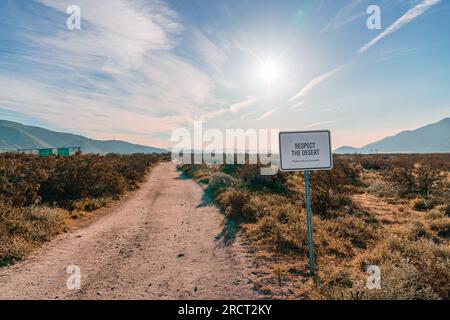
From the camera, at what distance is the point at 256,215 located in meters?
10.3

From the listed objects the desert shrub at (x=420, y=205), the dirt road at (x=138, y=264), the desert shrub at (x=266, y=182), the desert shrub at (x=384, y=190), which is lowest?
the dirt road at (x=138, y=264)

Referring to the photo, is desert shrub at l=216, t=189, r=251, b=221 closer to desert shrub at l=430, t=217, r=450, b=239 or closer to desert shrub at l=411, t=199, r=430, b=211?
desert shrub at l=430, t=217, r=450, b=239

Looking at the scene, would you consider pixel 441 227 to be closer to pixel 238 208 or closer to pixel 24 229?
pixel 238 208

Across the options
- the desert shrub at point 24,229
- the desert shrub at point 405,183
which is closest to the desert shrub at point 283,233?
the desert shrub at point 24,229

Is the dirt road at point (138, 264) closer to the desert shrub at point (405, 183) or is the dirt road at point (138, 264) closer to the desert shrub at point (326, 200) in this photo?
the desert shrub at point (326, 200)

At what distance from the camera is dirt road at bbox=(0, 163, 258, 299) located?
500 centimetres

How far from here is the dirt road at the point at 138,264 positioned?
500 cm

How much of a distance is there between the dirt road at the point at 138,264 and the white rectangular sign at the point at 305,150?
8.68 ft

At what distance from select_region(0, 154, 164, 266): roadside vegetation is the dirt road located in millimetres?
590

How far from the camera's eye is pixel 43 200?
12141mm

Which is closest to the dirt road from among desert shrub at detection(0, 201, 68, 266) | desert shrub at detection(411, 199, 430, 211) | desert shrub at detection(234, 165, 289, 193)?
desert shrub at detection(0, 201, 68, 266)

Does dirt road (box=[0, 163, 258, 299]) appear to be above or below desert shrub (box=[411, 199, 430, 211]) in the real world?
below

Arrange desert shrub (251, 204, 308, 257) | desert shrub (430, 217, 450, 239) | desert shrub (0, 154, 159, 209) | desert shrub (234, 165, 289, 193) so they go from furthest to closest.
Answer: desert shrub (234, 165, 289, 193) < desert shrub (0, 154, 159, 209) < desert shrub (430, 217, 450, 239) < desert shrub (251, 204, 308, 257)

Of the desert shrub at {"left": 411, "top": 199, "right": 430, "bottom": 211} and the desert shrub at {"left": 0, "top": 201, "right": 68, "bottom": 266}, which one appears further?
the desert shrub at {"left": 411, "top": 199, "right": 430, "bottom": 211}
